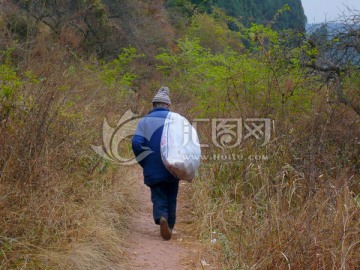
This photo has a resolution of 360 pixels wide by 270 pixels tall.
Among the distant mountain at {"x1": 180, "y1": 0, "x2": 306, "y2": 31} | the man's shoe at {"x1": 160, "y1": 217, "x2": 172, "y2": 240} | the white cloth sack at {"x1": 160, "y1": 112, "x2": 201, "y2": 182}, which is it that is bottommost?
the man's shoe at {"x1": 160, "y1": 217, "x2": 172, "y2": 240}

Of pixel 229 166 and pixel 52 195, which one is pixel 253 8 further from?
pixel 52 195

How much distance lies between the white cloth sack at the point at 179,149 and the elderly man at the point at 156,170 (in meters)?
0.11

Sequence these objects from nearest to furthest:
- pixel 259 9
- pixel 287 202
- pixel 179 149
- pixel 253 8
Result: pixel 287 202
pixel 179 149
pixel 253 8
pixel 259 9

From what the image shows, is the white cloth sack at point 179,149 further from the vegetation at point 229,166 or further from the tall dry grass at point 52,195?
the tall dry grass at point 52,195

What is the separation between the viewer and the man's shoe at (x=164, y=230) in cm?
587

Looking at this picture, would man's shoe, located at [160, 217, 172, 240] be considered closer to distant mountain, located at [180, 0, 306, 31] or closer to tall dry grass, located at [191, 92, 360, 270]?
tall dry grass, located at [191, 92, 360, 270]

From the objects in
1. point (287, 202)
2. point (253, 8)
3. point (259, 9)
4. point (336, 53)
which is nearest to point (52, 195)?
point (287, 202)

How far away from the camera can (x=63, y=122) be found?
21.6 feet

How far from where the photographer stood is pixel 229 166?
731 cm

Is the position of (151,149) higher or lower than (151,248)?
higher

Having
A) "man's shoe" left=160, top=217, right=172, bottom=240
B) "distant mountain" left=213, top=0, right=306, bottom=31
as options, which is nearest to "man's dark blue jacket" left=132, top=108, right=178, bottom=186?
"man's shoe" left=160, top=217, right=172, bottom=240

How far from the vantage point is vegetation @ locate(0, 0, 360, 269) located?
177 inches

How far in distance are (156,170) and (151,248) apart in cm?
85

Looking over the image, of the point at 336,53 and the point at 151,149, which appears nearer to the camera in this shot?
the point at 151,149
